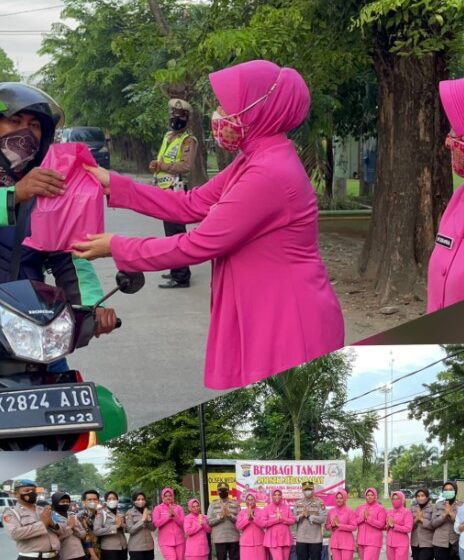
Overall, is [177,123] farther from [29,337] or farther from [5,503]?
[5,503]

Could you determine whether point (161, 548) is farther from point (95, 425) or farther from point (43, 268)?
point (43, 268)

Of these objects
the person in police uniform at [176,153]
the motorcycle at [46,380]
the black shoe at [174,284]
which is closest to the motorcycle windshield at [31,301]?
the motorcycle at [46,380]

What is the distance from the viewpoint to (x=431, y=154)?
452 centimetres

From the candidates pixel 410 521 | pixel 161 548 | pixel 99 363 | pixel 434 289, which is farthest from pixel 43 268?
pixel 99 363

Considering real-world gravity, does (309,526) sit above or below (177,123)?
below

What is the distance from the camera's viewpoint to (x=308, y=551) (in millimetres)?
1391

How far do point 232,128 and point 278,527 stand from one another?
82 centimetres

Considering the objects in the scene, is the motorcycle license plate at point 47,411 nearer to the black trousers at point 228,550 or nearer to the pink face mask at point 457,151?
the black trousers at point 228,550

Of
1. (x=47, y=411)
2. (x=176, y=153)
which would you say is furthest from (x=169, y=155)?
(x=47, y=411)

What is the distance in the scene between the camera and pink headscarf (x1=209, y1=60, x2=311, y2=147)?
1.91 metres

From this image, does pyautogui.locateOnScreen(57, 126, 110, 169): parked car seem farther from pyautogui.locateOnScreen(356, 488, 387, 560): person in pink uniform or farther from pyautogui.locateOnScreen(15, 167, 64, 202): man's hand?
pyautogui.locateOnScreen(356, 488, 387, 560): person in pink uniform

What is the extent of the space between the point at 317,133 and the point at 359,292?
0.74 meters

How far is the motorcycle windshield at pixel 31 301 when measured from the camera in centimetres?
171

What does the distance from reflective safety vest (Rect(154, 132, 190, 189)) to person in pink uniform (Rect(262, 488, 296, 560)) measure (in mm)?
2345
